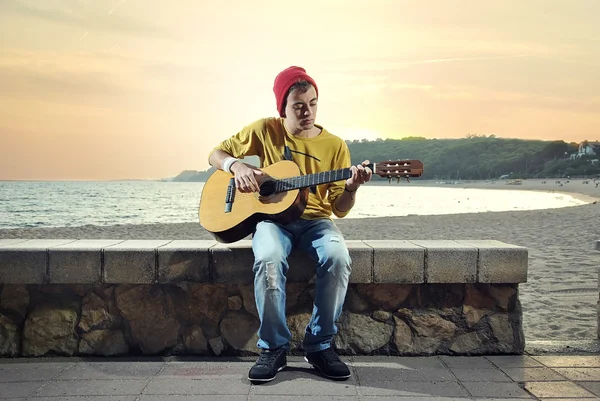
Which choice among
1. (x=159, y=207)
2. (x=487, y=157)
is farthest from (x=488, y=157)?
(x=159, y=207)

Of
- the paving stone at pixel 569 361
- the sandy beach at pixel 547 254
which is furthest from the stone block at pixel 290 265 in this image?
the sandy beach at pixel 547 254

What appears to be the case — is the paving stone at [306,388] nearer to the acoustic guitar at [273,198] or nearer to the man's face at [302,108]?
the acoustic guitar at [273,198]

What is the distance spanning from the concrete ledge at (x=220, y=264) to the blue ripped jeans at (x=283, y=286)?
0.25m

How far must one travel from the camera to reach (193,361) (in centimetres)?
366

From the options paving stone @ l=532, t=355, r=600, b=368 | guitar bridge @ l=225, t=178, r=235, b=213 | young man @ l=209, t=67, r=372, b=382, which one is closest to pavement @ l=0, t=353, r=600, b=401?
paving stone @ l=532, t=355, r=600, b=368

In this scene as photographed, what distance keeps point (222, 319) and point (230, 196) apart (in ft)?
2.65

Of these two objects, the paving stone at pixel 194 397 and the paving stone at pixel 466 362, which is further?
the paving stone at pixel 466 362

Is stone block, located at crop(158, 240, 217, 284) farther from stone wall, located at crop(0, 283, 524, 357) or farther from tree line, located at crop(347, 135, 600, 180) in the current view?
tree line, located at crop(347, 135, 600, 180)

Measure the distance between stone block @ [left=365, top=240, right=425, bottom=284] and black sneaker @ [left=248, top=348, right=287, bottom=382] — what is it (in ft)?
2.54

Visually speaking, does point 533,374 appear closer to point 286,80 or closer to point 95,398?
point 286,80

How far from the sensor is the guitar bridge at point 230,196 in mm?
3719

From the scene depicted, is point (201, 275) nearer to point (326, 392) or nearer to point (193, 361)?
point (193, 361)

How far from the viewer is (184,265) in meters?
3.69

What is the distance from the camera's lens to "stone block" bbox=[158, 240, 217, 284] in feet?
12.1
